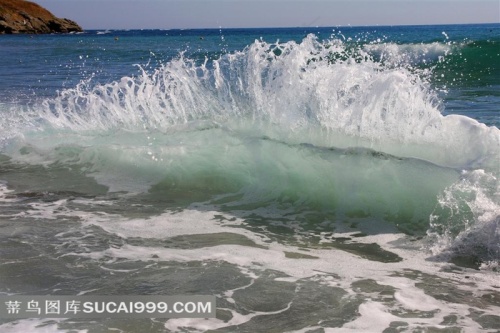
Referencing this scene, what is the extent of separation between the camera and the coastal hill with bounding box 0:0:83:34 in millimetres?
77875

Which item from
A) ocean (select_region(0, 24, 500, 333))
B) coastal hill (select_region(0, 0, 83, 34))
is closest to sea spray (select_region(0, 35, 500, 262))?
ocean (select_region(0, 24, 500, 333))

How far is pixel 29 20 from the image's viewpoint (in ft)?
269

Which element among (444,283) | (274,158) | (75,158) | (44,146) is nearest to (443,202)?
(444,283)

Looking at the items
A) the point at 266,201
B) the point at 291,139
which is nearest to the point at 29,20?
the point at 291,139

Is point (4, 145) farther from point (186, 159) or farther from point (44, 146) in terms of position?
point (186, 159)

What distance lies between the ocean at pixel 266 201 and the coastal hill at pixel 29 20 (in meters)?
73.4

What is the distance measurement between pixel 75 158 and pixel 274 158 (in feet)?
9.42

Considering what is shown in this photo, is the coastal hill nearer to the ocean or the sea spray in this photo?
the ocean

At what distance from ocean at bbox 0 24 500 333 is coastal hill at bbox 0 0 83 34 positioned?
Answer: 73.4 m

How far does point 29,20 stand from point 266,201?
271 feet

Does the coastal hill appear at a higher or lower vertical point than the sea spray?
higher

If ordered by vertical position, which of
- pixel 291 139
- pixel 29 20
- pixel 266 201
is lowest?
pixel 266 201

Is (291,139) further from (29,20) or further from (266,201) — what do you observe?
(29,20)

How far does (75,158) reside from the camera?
341 inches
